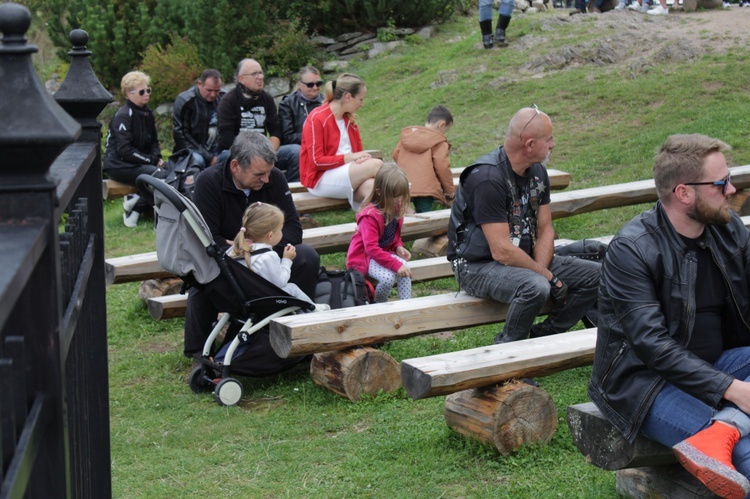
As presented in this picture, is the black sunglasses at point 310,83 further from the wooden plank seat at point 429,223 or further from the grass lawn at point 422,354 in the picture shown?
the wooden plank seat at point 429,223

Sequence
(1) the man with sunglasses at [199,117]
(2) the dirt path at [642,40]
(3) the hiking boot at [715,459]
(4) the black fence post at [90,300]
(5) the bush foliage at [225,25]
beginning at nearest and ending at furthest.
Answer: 1. (4) the black fence post at [90,300]
2. (3) the hiking boot at [715,459]
3. (1) the man with sunglasses at [199,117]
4. (2) the dirt path at [642,40]
5. (5) the bush foliage at [225,25]

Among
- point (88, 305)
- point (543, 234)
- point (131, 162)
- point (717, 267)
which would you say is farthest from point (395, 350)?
point (131, 162)

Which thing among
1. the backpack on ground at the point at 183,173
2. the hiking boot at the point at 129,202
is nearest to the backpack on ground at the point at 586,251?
the backpack on ground at the point at 183,173

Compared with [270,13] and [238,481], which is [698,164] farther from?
[270,13]

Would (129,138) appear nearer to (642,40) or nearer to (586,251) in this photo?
(586,251)

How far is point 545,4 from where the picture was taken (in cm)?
2072

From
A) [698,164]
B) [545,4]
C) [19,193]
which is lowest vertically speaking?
[545,4]

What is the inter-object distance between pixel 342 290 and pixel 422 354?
0.66 meters

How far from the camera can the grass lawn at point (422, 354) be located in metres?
4.46

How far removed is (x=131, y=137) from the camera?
9914 millimetres

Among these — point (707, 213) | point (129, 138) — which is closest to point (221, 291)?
point (707, 213)

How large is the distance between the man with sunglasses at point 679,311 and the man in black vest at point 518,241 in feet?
4.78

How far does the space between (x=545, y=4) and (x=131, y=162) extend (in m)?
13.2

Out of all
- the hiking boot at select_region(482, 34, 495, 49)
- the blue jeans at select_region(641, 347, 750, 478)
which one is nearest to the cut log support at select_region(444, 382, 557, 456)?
the blue jeans at select_region(641, 347, 750, 478)
